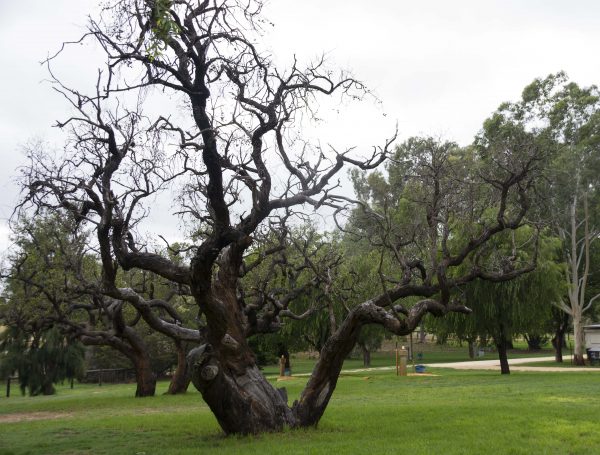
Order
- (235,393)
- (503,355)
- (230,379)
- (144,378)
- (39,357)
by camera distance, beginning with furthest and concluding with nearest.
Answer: (503,355)
(39,357)
(144,378)
(230,379)
(235,393)

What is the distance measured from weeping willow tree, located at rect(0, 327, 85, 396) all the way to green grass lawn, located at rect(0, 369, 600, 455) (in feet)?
30.0

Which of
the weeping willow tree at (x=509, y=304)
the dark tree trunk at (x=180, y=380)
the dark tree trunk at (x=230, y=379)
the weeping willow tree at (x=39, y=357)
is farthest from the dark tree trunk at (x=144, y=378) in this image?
the dark tree trunk at (x=230, y=379)

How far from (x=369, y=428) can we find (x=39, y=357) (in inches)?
917

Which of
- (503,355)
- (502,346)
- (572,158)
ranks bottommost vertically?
(503,355)

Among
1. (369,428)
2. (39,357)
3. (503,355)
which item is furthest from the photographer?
(503,355)

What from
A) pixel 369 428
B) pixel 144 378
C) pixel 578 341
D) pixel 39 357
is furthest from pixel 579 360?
pixel 369 428

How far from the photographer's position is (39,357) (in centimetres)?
3123

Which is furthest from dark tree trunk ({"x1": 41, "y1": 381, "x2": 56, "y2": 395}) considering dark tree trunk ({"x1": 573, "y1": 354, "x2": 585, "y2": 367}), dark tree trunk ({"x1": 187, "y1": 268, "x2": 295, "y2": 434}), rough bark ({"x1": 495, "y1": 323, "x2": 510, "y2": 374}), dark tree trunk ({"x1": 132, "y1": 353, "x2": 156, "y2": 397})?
dark tree trunk ({"x1": 573, "y1": 354, "x2": 585, "y2": 367})

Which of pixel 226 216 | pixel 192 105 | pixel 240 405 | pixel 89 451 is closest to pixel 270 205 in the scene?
pixel 226 216

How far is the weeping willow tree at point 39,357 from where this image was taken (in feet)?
99.5

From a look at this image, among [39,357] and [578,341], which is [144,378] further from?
[578,341]

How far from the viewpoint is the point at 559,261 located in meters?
44.2

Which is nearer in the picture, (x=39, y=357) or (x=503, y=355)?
(x=39, y=357)

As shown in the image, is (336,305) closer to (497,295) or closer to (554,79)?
(497,295)
